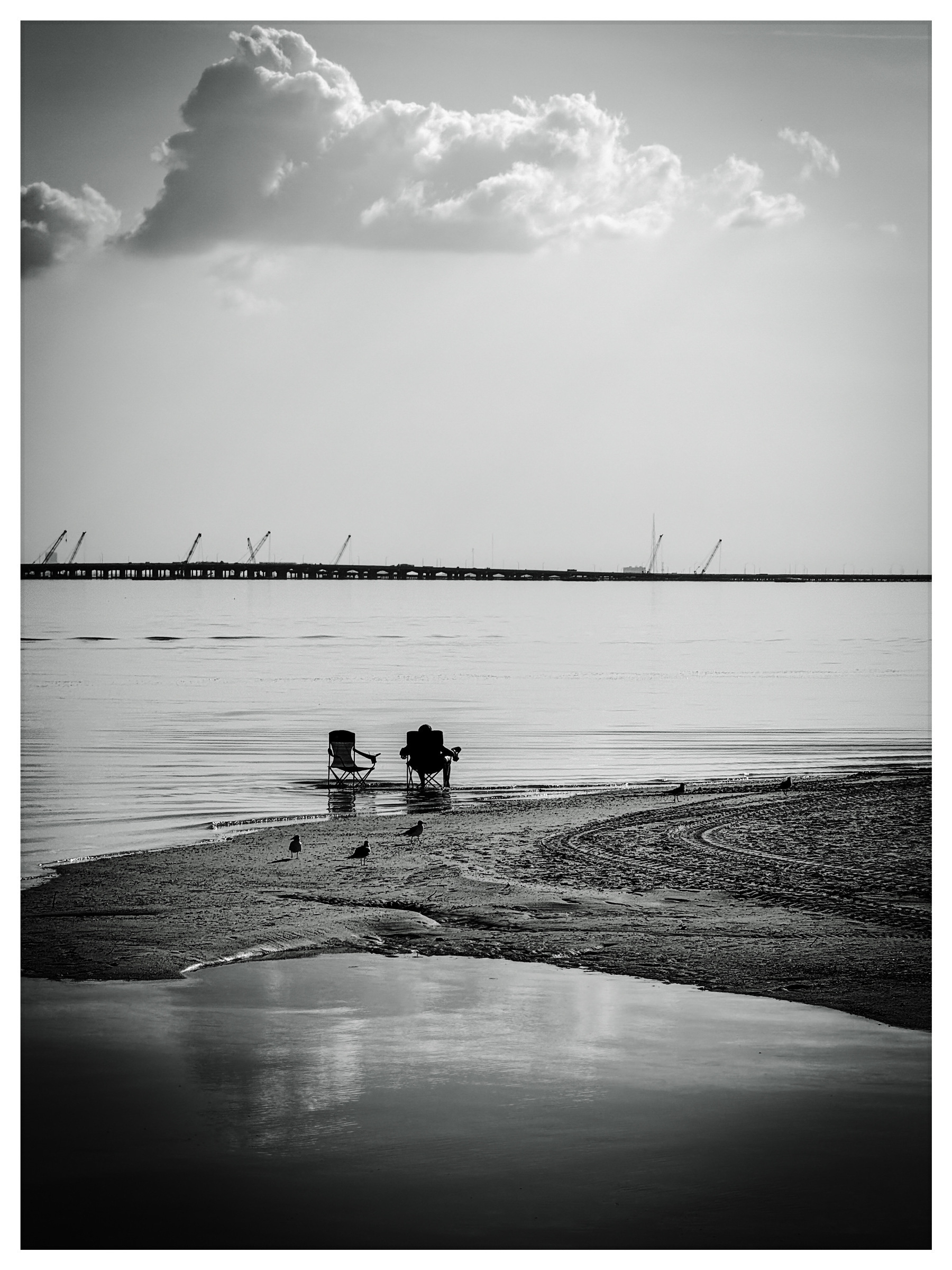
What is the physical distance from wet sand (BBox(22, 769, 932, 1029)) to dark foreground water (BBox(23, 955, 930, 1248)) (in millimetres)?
686

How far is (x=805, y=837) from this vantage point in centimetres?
1368

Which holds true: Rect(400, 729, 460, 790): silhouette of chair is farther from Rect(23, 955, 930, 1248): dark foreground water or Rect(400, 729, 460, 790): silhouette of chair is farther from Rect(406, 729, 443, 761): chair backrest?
Rect(23, 955, 930, 1248): dark foreground water

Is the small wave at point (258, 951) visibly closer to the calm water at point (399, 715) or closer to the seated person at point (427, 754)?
the calm water at point (399, 715)

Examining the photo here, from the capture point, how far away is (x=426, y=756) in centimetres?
1875

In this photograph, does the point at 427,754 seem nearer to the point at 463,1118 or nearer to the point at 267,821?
the point at 267,821

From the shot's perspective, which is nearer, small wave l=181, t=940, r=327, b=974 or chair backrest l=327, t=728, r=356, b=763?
small wave l=181, t=940, r=327, b=974

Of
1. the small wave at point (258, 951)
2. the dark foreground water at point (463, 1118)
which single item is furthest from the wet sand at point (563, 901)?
the dark foreground water at point (463, 1118)

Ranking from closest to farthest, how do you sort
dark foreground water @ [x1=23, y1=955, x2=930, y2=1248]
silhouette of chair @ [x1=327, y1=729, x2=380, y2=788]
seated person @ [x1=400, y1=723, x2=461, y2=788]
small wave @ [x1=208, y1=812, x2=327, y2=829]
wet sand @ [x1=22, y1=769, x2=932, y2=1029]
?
dark foreground water @ [x1=23, y1=955, x2=930, y2=1248] < wet sand @ [x1=22, y1=769, x2=932, y2=1029] < small wave @ [x1=208, y1=812, x2=327, y2=829] < seated person @ [x1=400, y1=723, x2=461, y2=788] < silhouette of chair @ [x1=327, y1=729, x2=380, y2=788]

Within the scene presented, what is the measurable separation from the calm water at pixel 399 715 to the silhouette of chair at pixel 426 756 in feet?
1.46

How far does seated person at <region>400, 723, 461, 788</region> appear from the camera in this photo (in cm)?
1877

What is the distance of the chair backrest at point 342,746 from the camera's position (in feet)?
62.7

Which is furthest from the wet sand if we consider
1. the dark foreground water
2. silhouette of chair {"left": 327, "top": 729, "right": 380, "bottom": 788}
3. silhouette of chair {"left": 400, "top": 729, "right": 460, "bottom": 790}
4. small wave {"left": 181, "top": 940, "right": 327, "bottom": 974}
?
silhouette of chair {"left": 327, "top": 729, "right": 380, "bottom": 788}

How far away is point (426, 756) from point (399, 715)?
1356cm

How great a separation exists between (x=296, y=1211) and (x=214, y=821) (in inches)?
423
